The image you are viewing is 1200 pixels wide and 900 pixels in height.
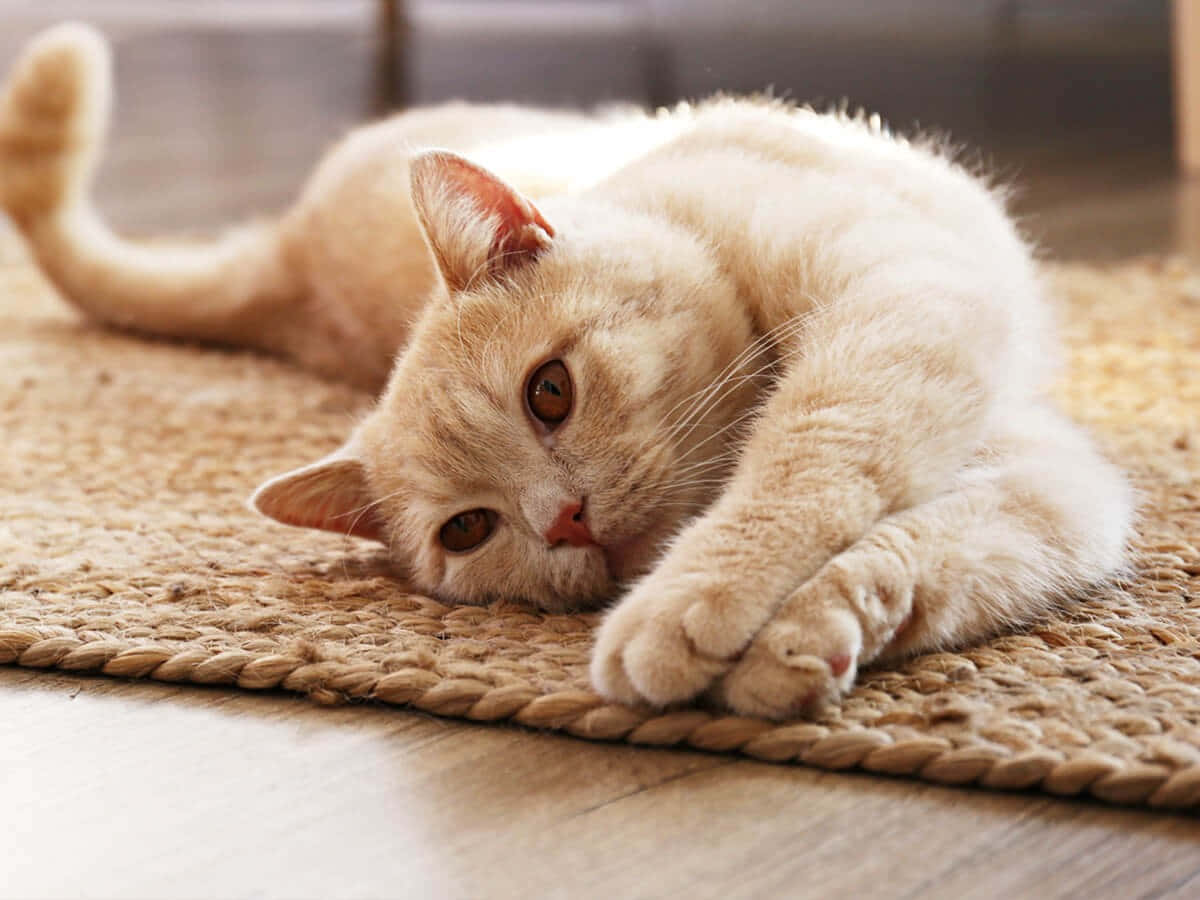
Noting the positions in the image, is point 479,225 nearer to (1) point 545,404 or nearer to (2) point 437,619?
(1) point 545,404

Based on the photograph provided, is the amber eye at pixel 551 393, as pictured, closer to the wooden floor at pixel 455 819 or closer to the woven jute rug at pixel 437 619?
the woven jute rug at pixel 437 619

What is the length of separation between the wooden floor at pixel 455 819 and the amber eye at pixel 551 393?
0.31 metres

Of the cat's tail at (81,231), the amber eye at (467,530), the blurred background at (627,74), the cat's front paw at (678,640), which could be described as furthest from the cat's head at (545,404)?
the blurred background at (627,74)

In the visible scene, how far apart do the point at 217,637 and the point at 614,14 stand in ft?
17.1

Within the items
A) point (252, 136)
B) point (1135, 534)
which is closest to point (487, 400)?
point (1135, 534)

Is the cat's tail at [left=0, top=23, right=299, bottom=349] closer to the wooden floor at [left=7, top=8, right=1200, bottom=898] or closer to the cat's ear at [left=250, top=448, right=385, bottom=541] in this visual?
the cat's ear at [left=250, top=448, right=385, bottom=541]

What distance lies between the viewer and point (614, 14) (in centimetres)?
598

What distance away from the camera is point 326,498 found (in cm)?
146

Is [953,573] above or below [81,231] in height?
below

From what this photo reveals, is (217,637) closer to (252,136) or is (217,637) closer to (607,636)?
(607,636)

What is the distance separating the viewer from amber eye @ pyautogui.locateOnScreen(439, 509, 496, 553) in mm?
1330

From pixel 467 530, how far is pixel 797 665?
455mm

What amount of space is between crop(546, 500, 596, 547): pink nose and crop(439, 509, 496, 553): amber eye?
0.35 ft

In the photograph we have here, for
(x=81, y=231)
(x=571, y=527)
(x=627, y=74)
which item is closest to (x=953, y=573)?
(x=571, y=527)
